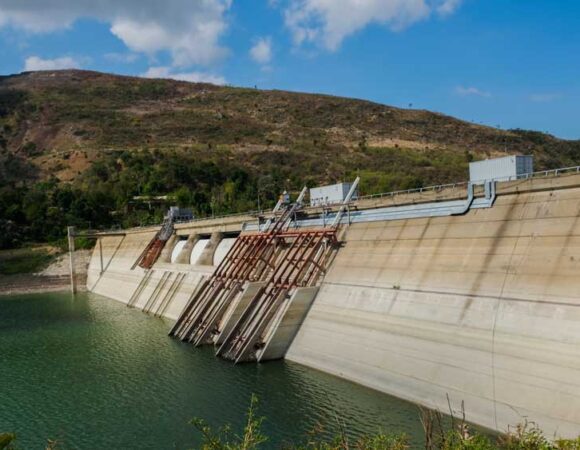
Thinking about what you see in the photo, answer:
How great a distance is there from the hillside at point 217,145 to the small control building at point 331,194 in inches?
1894

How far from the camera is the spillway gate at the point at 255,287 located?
33.2 meters

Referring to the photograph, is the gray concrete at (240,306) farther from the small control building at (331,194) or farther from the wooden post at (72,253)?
the wooden post at (72,253)

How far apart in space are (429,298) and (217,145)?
4823 inches

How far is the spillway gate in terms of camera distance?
3316 centimetres

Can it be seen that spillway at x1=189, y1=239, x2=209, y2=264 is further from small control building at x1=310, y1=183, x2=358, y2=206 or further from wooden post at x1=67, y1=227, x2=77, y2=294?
wooden post at x1=67, y1=227, x2=77, y2=294

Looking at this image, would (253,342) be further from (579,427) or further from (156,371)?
(579,427)

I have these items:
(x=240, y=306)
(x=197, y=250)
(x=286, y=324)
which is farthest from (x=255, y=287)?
(x=197, y=250)

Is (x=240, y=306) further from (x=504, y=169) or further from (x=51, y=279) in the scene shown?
(x=51, y=279)

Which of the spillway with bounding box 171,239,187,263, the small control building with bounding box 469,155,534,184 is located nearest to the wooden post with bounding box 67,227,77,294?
the spillway with bounding box 171,239,187,263

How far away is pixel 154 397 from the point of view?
88.9ft

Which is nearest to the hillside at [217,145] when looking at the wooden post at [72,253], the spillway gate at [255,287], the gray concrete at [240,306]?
the wooden post at [72,253]

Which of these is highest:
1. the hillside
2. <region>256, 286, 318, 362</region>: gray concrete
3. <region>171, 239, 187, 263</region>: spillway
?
the hillside

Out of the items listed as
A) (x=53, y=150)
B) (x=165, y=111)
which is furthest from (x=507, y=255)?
(x=165, y=111)

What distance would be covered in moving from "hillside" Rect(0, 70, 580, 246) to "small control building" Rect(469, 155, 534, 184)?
199 ft
